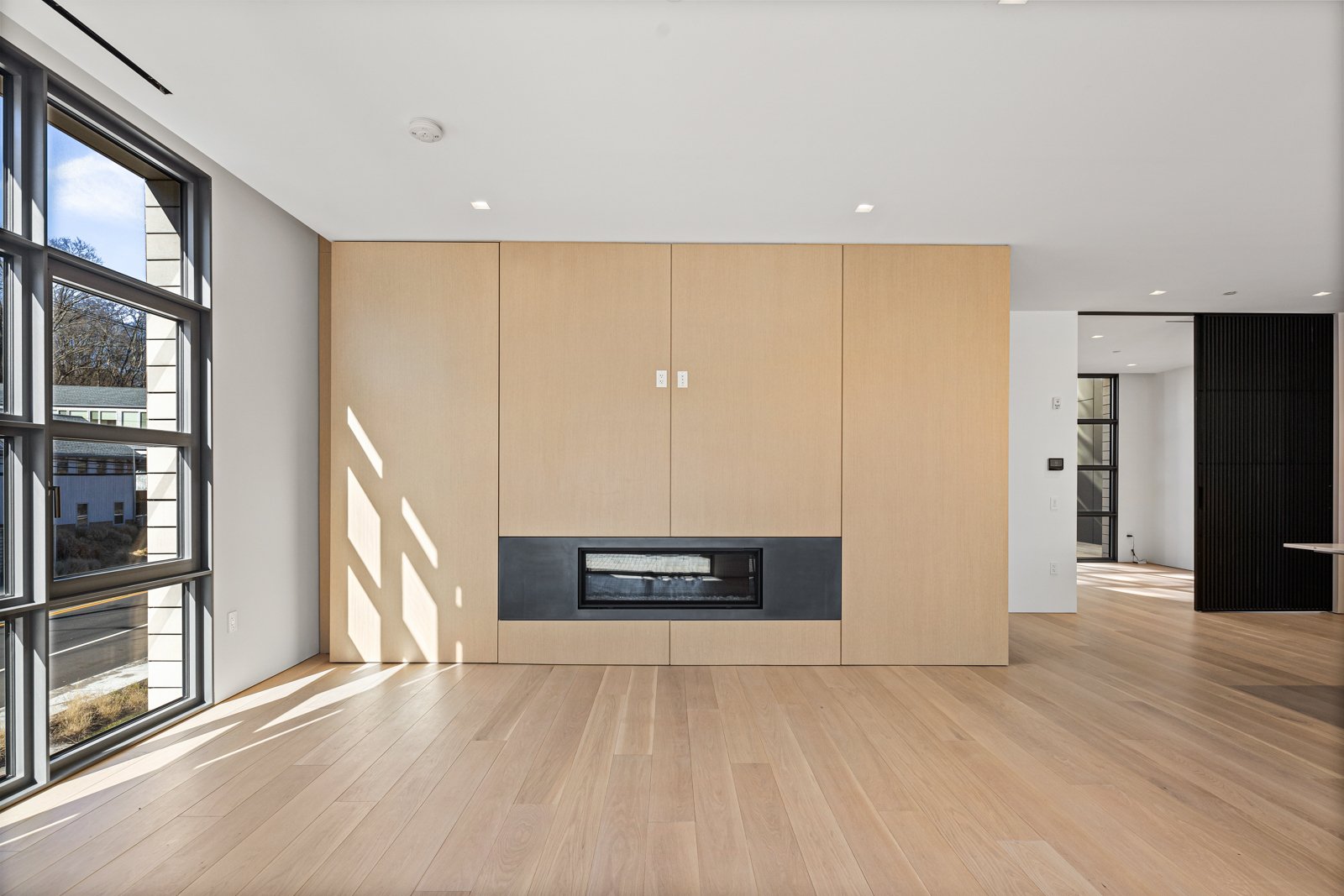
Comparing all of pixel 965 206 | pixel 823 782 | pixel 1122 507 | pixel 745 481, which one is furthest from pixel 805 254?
pixel 1122 507

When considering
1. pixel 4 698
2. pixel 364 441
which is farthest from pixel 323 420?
pixel 4 698

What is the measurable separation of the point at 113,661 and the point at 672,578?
2680mm

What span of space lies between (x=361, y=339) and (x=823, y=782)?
11.4ft

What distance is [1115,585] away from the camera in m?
7.37

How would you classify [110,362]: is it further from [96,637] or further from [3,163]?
[96,637]


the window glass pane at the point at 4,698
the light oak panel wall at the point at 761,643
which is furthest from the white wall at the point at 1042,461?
the window glass pane at the point at 4,698

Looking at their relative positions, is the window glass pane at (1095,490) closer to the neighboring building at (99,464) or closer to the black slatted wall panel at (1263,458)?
the black slatted wall panel at (1263,458)

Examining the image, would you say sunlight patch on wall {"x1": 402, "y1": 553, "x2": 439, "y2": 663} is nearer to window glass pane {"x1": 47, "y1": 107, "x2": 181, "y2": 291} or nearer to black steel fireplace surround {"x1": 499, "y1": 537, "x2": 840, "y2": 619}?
black steel fireplace surround {"x1": 499, "y1": 537, "x2": 840, "y2": 619}

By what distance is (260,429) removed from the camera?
3.72 meters

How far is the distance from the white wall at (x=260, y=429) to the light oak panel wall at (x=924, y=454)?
3.28 metres

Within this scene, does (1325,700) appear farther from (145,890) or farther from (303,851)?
(145,890)

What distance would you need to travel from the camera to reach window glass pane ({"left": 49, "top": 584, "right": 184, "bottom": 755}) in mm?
2590

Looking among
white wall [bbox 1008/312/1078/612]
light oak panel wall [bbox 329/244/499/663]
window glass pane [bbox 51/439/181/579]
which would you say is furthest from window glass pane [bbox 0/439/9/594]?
white wall [bbox 1008/312/1078/612]

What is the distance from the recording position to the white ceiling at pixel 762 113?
2088 mm
